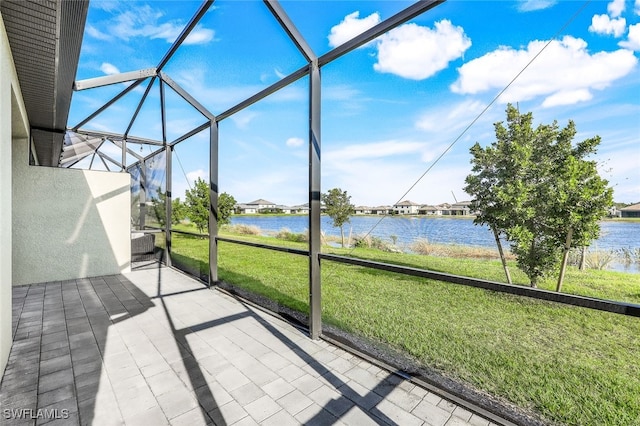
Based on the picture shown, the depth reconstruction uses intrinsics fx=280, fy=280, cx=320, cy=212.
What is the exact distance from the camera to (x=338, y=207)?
9164 millimetres

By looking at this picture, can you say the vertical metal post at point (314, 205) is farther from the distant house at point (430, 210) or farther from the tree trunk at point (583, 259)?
the tree trunk at point (583, 259)

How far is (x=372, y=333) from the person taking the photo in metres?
3.46

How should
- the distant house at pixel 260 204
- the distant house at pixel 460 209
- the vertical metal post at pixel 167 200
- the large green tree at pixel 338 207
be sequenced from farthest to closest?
the distant house at pixel 260 204
the large green tree at pixel 338 207
the vertical metal post at pixel 167 200
the distant house at pixel 460 209

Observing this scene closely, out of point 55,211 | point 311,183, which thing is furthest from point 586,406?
point 55,211

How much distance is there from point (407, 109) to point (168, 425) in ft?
20.0

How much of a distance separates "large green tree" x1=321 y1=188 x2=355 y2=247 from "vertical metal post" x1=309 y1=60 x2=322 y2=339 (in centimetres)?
569

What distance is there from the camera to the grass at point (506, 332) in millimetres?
2207

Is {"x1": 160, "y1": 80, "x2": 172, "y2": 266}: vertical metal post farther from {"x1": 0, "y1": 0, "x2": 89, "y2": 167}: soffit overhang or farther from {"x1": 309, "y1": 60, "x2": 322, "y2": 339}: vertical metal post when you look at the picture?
{"x1": 309, "y1": 60, "x2": 322, "y2": 339}: vertical metal post

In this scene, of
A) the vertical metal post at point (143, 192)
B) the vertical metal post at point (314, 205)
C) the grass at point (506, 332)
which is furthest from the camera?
the vertical metal post at point (143, 192)

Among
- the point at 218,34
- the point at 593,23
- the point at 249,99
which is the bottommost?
the point at 249,99

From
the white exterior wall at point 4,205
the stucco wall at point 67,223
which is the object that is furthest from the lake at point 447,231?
the stucco wall at point 67,223

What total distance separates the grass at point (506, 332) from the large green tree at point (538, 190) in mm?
869

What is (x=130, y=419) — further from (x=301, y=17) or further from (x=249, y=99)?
(x=301, y=17)

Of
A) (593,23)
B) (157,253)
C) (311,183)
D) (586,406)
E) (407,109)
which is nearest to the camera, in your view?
(586,406)
